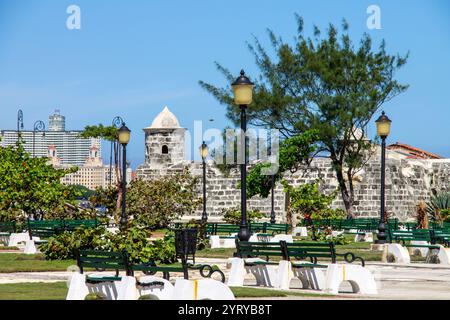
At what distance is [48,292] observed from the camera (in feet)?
47.0

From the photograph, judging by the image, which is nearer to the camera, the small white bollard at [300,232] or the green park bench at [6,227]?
the green park bench at [6,227]

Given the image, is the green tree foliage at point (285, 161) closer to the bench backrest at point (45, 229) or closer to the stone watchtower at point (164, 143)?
the stone watchtower at point (164, 143)

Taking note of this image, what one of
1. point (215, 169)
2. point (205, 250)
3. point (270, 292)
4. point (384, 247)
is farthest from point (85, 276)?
point (215, 169)

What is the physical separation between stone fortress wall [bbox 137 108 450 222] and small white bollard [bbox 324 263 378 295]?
88.6ft

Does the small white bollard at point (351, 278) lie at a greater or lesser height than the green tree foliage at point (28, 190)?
lesser

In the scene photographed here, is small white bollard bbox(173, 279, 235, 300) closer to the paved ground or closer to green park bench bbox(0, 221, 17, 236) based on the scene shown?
the paved ground

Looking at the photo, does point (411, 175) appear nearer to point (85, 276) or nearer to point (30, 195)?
point (30, 195)

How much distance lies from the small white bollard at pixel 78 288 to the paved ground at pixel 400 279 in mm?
3309

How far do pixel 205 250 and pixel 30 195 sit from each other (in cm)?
944

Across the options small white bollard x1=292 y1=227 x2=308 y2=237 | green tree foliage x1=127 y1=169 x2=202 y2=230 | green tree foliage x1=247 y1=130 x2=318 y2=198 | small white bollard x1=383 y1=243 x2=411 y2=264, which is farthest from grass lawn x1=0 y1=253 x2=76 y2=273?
green tree foliage x1=247 y1=130 x2=318 y2=198

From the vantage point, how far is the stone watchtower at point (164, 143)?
46.2 metres

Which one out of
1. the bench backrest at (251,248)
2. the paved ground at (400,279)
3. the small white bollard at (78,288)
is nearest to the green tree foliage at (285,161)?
the paved ground at (400,279)

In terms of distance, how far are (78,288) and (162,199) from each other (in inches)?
1089

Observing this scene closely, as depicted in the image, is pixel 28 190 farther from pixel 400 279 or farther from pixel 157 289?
pixel 157 289
